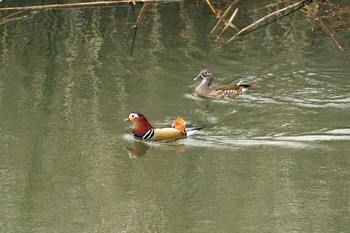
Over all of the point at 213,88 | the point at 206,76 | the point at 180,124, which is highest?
the point at 180,124

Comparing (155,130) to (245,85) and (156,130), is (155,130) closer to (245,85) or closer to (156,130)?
(156,130)

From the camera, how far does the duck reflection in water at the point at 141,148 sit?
33.1 feet

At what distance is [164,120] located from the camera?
10.9 m

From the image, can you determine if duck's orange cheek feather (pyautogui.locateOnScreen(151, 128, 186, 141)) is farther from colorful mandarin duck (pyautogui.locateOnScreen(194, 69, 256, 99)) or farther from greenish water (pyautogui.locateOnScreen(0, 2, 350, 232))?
colorful mandarin duck (pyautogui.locateOnScreen(194, 69, 256, 99))

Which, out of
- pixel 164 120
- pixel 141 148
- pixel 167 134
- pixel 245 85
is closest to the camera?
pixel 141 148

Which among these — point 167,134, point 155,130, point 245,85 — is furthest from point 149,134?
point 245,85

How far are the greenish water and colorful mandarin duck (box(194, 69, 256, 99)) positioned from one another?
0.40 feet

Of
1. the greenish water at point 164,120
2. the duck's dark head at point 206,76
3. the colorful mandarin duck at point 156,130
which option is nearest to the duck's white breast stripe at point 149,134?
the colorful mandarin duck at point 156,130

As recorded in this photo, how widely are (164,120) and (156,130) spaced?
1.41 ft

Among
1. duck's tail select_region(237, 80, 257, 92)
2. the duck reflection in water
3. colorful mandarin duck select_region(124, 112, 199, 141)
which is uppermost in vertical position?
colorful mandarin duck select_region(124, 112, 199, 141)

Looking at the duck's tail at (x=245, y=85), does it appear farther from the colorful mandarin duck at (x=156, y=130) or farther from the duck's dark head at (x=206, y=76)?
the colorful mandarin duck at (x=156, y=130)

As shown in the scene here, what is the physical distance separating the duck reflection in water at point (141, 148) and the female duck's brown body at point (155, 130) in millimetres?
83

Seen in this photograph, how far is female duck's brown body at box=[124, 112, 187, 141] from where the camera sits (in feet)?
34.1

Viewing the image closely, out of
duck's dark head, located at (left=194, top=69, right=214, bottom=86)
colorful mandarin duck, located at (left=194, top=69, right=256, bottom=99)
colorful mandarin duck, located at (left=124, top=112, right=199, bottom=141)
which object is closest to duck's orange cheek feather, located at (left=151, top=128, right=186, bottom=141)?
colorful mandarin duck, located at (left=124, top=112, right=199, bottom=141)
